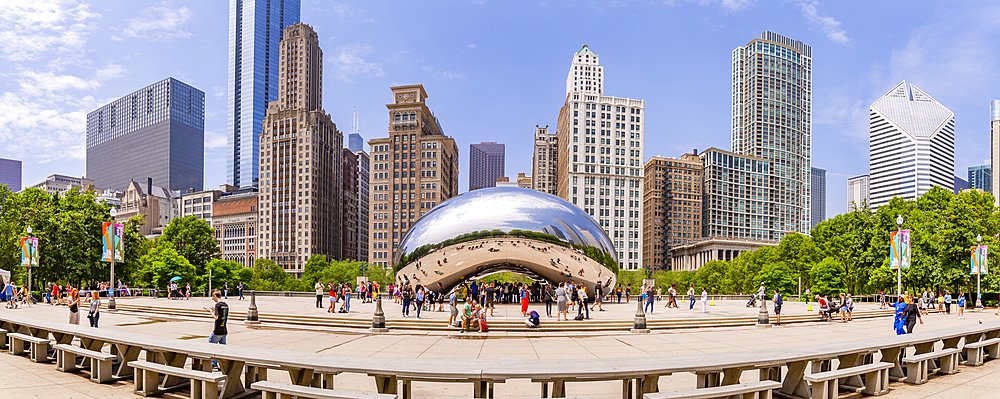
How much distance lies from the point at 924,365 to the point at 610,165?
119m

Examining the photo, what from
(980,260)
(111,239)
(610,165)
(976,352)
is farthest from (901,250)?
(610,165)

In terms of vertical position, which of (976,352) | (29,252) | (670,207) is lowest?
(976,352)

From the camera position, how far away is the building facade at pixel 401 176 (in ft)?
412

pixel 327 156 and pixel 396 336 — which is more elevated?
pixel 327 156

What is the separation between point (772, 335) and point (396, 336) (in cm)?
1198

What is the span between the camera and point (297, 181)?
13488 centimetres

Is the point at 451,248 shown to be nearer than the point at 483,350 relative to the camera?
No

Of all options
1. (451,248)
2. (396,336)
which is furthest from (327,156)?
(396,336)

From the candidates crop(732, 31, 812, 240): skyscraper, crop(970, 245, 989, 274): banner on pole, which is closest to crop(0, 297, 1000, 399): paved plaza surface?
crop(970, 245, 989, 274): banner on pole

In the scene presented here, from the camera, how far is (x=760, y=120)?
19275cm

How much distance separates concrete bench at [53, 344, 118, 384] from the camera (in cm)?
876

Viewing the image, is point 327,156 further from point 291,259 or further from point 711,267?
point 711,267

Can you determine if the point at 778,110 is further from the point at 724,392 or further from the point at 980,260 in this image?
the point at 724,392

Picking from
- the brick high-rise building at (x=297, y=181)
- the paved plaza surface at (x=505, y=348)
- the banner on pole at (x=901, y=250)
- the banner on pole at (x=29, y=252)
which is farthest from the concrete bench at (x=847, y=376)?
the brick high-rise building at (x=297, y=181)
